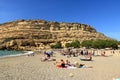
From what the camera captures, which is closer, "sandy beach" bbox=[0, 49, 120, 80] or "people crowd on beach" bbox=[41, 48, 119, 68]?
A: "sandy beach" bbox=[0, 49, 120, 80]

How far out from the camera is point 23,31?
131 meters

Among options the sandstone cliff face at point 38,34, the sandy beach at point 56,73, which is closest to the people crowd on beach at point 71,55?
the sandy beach at point 56,73

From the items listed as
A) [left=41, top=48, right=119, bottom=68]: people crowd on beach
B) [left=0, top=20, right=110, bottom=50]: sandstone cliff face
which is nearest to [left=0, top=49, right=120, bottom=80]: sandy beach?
[left=41, top=48, right=119, bottom=68]: people crowd on beach

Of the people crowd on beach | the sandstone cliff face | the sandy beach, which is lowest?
the sandy beach

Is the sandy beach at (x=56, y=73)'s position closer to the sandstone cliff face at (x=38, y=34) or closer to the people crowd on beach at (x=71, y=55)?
the people crowd on beach at (x=71, y=55)

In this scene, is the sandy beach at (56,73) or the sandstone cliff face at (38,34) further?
the sandstone cliff face at (38,34)

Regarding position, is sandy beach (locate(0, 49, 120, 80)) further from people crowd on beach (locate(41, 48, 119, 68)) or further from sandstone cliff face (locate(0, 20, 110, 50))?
sandstone cliff face (locate(0, 20, 110, 50))

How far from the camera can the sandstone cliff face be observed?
11879 cm

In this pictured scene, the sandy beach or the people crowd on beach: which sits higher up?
the people crowd on beach

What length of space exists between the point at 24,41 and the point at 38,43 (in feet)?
23.6

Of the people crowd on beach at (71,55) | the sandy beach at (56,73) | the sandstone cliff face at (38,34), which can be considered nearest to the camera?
the sandy beach at (56,73)

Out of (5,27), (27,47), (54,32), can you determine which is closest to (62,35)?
(54,32)

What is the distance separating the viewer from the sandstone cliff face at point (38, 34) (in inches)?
4677

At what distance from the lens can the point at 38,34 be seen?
12988 centimetres
